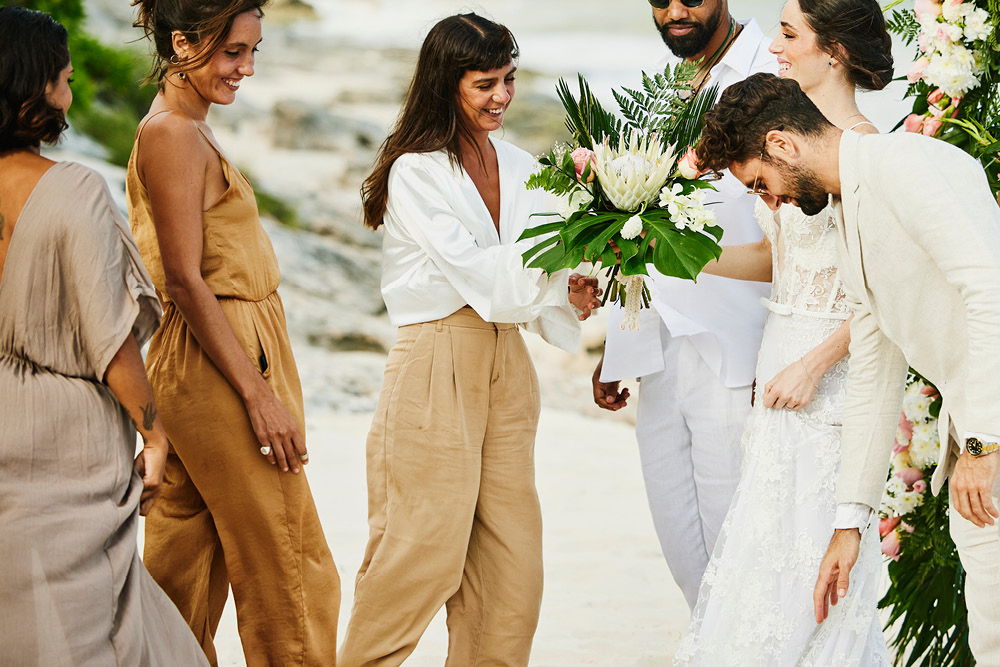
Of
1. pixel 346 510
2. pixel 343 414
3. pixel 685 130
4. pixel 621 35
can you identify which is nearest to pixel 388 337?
pixel 343 414

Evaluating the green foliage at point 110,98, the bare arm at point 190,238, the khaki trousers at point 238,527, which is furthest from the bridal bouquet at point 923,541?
the green foliage at point 110,98

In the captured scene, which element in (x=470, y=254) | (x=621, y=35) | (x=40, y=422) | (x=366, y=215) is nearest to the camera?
(x=40, y=422)

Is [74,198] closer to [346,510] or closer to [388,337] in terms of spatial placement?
[346,510]

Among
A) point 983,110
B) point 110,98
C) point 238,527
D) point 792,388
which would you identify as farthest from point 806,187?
point 110,98

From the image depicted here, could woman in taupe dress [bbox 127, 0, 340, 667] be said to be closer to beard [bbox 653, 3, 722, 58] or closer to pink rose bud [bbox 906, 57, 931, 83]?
beard [bbox 653, 3, 722, 58]

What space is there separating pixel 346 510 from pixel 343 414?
12.4 ft

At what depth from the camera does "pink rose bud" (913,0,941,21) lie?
3184 millimetres

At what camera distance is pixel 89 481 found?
2330 mm

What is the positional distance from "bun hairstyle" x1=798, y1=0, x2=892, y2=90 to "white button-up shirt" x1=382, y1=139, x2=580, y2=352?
3.04 feet

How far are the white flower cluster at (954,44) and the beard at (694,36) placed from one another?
697mm

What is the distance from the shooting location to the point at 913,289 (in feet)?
7.47

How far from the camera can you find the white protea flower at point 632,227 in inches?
106

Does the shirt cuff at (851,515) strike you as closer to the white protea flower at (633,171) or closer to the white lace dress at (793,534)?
the white lace dress at (793,534)

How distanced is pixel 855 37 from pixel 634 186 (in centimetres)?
73
